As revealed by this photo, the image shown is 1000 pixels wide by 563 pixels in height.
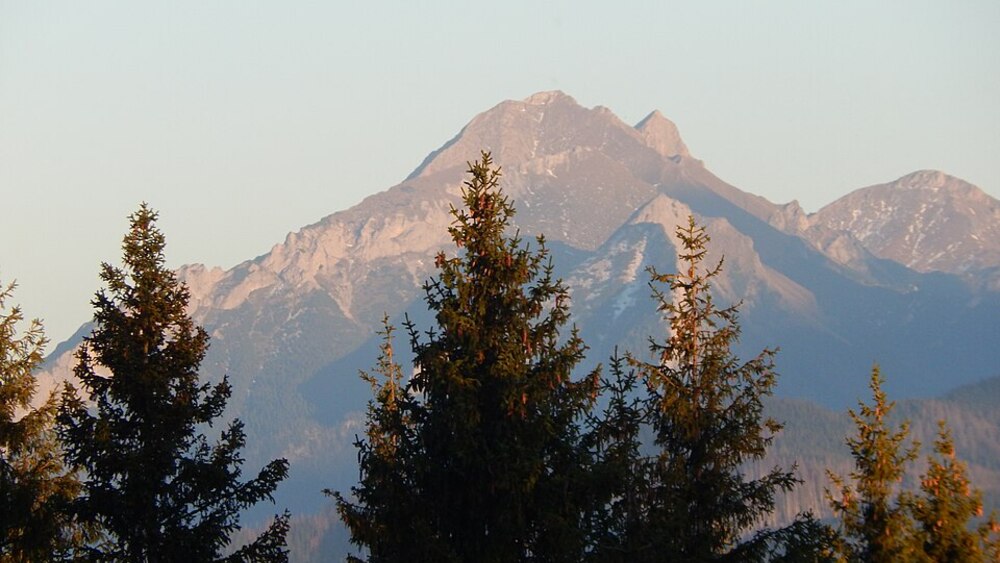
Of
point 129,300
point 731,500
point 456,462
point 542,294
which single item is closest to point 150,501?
point 129,300

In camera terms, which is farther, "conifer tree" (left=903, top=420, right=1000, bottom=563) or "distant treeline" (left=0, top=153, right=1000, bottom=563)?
"conifer tree" (left=903, top=420, right=1000, bottom=563)

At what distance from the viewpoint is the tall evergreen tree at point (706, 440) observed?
3450 centimetres

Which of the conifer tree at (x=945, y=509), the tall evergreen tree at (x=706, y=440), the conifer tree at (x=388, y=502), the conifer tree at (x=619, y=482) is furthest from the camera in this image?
the tall evergreen tree at (x=706, y=440)

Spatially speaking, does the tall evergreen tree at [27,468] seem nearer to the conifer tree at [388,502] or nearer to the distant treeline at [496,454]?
the distant treeline at [496,454]

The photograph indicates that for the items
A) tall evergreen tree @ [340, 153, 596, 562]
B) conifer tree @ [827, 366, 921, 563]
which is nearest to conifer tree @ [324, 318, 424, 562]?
tall evergreen tree @ [340, 153, 596, 562]

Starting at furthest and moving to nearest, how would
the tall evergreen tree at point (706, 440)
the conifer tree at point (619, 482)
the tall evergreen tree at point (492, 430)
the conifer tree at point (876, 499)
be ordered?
the tall evergreen tree at point (706, 440), the conifer tree at point (876, 499), the conifer tree at point (619, 482), the tall evergreen tree at point (492, 430)

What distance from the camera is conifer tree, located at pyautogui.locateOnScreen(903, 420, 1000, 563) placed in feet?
112

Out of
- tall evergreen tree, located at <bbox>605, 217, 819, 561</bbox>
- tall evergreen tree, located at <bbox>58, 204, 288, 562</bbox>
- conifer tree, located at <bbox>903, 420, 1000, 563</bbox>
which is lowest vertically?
conifer tree, located at <bbox>903, 420, 1000, 563</bbox>

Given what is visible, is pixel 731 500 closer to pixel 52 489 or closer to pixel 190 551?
pixel 190 551

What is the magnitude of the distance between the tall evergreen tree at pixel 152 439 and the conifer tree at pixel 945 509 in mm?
12471

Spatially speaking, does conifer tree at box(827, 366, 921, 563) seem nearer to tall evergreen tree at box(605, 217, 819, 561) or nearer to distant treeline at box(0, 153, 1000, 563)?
distant treeline at box(0, 153, 1000, 563)

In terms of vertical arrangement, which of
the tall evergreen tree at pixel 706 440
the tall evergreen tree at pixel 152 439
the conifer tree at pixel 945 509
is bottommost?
the conifer tree at pixel 945 509

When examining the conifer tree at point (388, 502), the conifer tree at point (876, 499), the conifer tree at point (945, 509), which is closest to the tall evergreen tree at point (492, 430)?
the conifer tree at point (388, 502)

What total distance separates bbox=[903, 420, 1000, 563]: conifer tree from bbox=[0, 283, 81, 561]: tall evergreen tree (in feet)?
56.2
